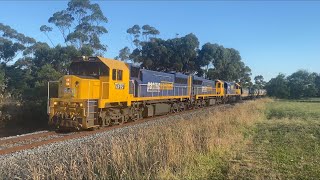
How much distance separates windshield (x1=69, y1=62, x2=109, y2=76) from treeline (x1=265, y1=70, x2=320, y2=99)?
6545 centimetres

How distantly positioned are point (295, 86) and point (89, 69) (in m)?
67.2

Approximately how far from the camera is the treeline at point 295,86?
7425cm

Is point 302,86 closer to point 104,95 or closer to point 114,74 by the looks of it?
point 114,74

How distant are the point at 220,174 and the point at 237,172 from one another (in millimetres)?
423

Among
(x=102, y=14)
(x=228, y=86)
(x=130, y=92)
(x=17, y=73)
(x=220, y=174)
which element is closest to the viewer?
(x=220, y=174)

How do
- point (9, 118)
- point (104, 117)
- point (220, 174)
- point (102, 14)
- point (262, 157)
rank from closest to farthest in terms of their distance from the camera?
point (220, 174), point (262, 157), point (104, 117), point (9, 118), point (102, 14)

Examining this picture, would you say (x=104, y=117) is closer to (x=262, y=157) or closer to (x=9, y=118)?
(x=262, y=157)

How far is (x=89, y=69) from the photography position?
1647 centimetres

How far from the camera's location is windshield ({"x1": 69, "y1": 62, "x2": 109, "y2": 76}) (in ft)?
52.9

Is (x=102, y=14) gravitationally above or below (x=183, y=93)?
above

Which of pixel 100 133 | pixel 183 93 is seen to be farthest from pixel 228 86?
pixel 100 133

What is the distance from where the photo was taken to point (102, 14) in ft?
180

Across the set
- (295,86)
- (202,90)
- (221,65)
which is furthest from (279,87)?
(202,90)

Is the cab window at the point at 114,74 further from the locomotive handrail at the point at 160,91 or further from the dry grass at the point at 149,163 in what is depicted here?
the dry grass at the point at 149,163
